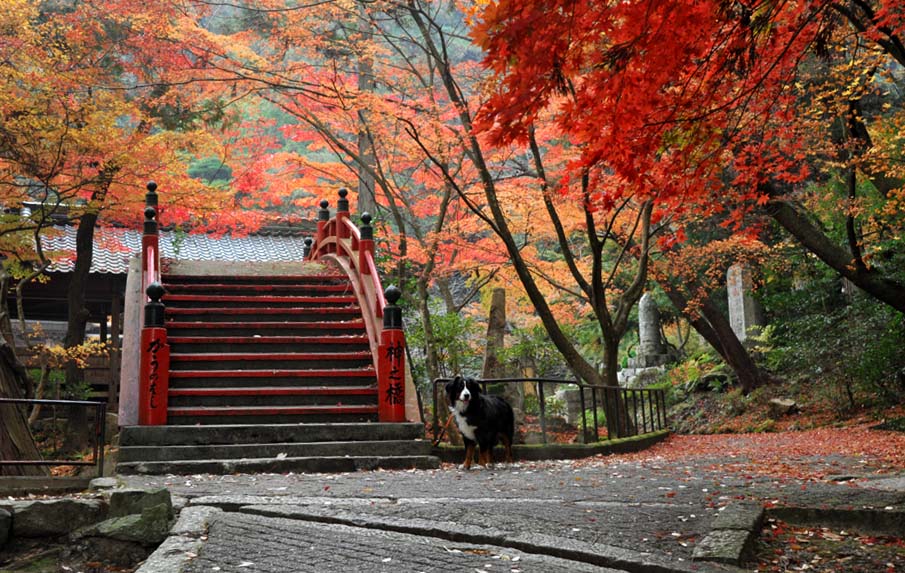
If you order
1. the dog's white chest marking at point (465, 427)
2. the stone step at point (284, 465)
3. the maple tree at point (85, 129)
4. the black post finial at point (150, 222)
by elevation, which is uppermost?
the maple tree at point (85, 129)

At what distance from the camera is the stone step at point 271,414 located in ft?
33.3

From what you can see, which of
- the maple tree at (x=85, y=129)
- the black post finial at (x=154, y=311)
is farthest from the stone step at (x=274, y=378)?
the maple tree at (x=85, y=129)

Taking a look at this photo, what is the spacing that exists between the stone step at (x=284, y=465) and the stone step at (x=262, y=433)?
1.83ft

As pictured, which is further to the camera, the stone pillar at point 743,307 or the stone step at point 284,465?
the stone pillar at point 743,307

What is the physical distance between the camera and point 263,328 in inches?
476

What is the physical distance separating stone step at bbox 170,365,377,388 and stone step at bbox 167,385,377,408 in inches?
7.4

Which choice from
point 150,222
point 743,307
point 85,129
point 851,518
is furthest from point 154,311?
point 743,307

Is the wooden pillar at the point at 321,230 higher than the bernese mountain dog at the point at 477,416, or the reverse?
the wooden pillar at the point at 321,230

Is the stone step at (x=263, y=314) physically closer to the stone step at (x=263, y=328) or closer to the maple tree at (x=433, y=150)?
the stone step at (x=263, y=328)

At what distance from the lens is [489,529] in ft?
17.8

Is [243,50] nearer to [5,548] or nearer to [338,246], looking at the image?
[338,246]

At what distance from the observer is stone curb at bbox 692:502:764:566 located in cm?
461

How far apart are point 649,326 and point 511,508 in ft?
60.1

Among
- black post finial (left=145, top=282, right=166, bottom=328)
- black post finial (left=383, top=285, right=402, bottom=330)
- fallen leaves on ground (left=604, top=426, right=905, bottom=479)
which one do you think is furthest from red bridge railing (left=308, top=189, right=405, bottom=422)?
fallen leaves on ground (left=604, top=426, right=905, bottom=479)
